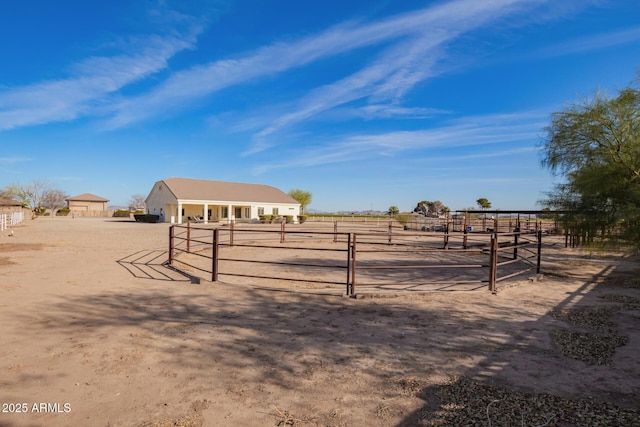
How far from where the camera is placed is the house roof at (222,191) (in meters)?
36.7

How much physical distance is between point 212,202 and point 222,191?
4.13 m

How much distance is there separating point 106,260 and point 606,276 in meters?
13.9

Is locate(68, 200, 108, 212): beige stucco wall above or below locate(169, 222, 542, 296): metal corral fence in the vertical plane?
above

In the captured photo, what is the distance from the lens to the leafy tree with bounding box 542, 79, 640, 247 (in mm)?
7871

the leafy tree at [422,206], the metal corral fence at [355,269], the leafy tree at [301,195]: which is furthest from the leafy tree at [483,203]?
the metal corral fence at [355,269]

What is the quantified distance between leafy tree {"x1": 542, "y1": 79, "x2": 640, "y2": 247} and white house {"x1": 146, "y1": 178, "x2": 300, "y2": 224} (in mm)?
28066

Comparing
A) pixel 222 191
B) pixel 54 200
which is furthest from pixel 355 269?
pixel 54 200

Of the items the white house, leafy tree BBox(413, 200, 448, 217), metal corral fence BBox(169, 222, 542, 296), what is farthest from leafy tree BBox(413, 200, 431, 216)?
metal corral fence BBox(169, 222, 542, 296)

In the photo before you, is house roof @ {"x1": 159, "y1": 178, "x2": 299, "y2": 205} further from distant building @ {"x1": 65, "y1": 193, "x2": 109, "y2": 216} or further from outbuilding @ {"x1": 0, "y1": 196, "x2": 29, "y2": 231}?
distant building @ {"x1": 65, "y1": 193, "x2": 109, "y2": 216}

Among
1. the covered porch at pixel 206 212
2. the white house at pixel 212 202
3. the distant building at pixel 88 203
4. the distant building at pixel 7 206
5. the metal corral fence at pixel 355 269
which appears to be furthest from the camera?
the distant building at pixel 88 203

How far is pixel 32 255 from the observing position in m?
10.7

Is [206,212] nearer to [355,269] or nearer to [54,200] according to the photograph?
[355,269]

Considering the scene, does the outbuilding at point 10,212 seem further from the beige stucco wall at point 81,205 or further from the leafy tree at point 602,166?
the leafy tree at point 602,166

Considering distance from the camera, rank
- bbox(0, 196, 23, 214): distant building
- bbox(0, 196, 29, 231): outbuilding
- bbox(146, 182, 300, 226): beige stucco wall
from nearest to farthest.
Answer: bbox(0, 196, 29, 231): outbuilding → bbox(0, 196, 23, 214): distant building → bbox(146, 182, 300, 226): beige stucco wall
